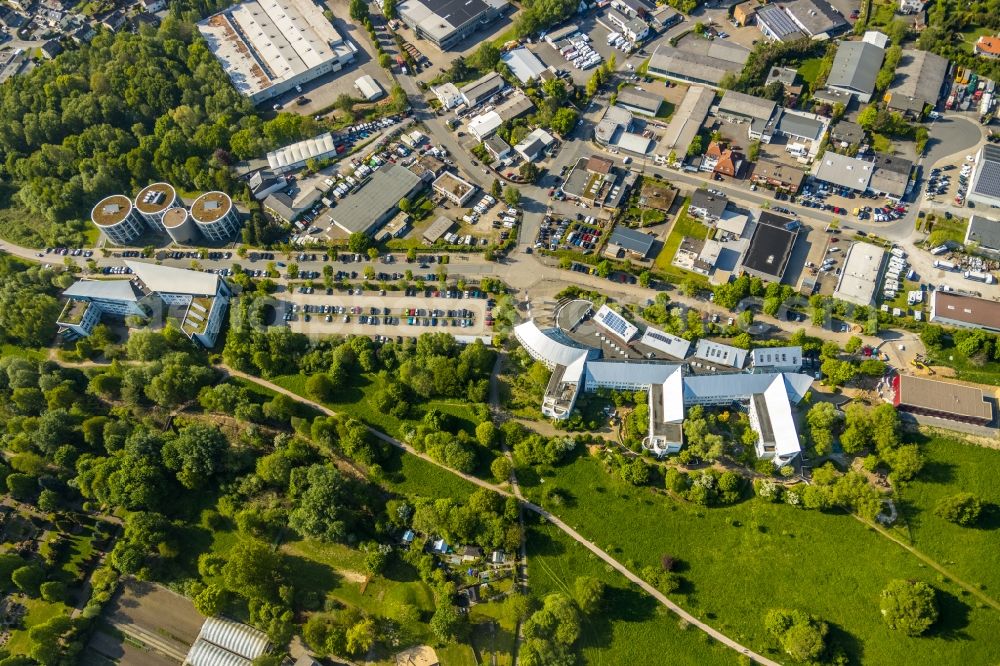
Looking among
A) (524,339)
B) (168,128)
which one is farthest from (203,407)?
(168,128)

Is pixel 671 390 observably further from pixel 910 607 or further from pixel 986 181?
pixel 986 181

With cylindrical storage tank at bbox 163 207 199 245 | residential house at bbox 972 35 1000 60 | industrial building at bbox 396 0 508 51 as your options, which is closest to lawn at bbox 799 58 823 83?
residential house at bbox 972 35 1000 60

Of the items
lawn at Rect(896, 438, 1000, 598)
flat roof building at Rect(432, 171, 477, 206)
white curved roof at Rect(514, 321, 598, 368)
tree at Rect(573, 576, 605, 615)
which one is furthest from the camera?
flat roof building at Rect(432, 171, 477, 206)

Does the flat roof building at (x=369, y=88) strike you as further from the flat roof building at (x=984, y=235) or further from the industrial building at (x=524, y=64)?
the flat roof building at (x=984, y=235)

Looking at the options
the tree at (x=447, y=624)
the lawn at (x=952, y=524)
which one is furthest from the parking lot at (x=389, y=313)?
the lawn at (x=952, y=524)

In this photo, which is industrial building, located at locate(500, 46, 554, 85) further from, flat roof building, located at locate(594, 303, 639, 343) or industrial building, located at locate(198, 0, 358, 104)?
flat roof building, located at locate(594, 303, 639, 343)

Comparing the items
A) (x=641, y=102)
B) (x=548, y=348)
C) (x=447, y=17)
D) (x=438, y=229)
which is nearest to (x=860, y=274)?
(x=548, y=348)
